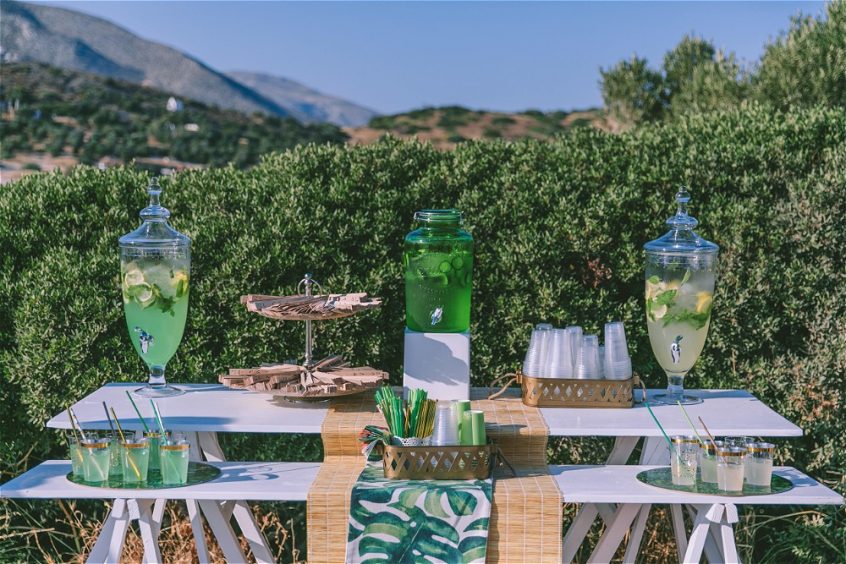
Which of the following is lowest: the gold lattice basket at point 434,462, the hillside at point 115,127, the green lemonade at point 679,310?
the gold lattice basket at point 434,462

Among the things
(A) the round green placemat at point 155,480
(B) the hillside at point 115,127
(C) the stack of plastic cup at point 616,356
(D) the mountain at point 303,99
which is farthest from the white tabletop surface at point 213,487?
(D) the mountain at point 303,99

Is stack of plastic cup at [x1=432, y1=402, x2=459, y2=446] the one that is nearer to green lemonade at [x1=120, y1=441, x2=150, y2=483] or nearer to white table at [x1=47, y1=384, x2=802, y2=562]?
white table at [x1=47, y1=384, x2=802, y2=562]

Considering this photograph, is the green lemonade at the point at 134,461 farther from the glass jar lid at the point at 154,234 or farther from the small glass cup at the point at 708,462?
the small glass cup at the point at 708,462

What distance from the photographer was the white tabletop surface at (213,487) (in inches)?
101

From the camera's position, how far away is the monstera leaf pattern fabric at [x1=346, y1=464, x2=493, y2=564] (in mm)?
2539

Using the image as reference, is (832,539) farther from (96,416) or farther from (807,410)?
(96,416)

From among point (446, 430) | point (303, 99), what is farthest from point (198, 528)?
point (303, 99)

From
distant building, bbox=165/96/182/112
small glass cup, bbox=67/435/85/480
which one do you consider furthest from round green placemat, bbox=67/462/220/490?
distant building, bbox=165/96/182/112

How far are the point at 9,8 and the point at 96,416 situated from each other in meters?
36.9

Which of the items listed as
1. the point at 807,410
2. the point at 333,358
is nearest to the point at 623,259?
the point at 807,410

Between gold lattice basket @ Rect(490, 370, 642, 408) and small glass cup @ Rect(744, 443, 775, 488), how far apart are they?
→ 1.72 ft

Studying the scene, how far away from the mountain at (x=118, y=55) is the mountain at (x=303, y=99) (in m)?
10.2

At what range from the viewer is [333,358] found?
133 inches

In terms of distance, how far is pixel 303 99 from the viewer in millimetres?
60000
